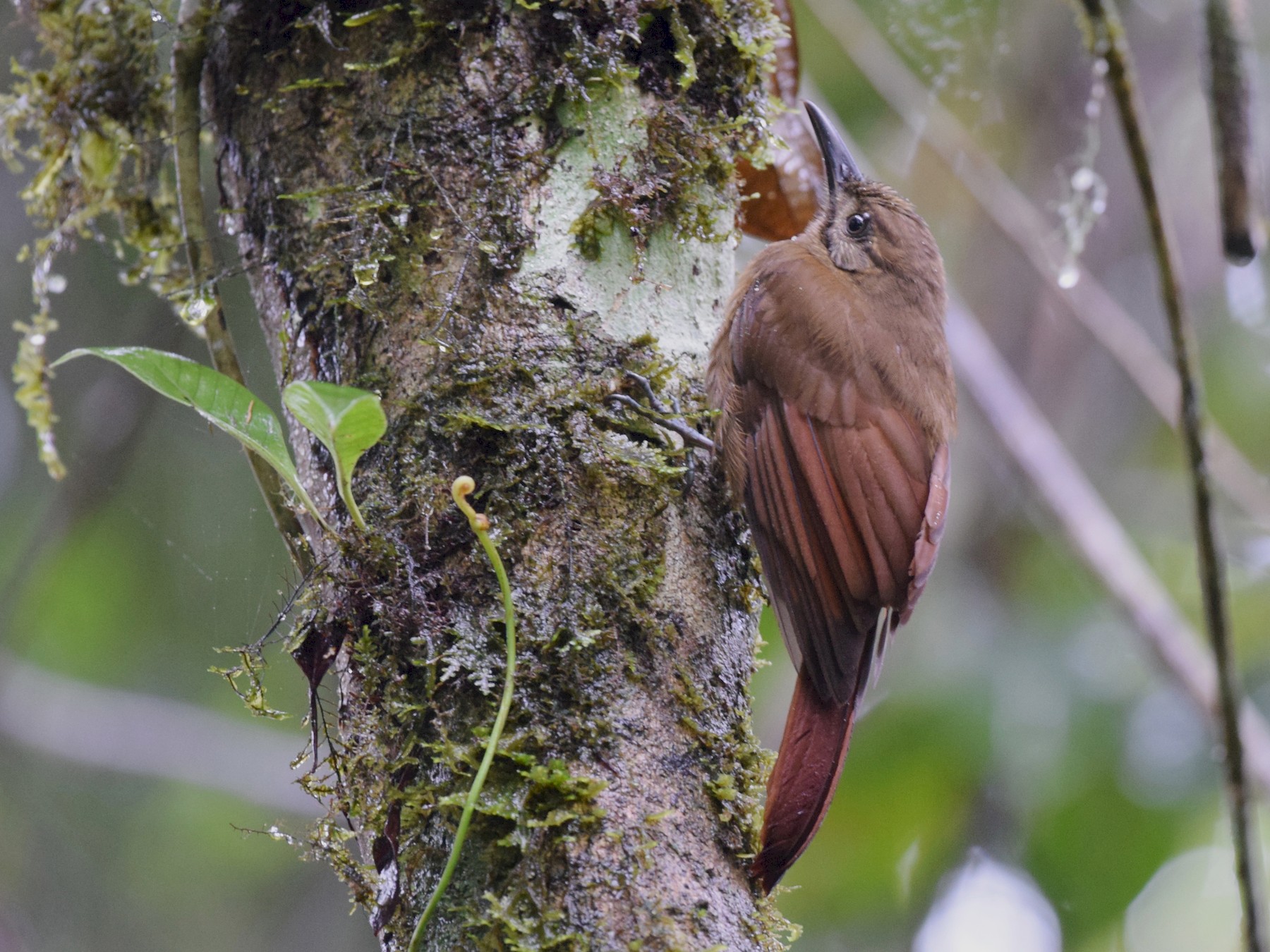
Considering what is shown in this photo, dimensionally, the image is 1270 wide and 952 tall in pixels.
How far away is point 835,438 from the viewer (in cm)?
214

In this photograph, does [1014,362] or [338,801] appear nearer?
[338,801]

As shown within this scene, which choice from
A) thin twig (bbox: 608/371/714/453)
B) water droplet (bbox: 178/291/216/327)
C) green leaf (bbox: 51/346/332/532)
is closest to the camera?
green leaf (bbox: 51/346/332/532)

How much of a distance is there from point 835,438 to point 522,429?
2.71 ft

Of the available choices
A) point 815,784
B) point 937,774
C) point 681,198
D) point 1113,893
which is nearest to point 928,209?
point 937,774

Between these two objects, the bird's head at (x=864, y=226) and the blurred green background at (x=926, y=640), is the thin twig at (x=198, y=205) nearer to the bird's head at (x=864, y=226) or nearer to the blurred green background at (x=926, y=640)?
the blurred green background at (x=926, y=640)

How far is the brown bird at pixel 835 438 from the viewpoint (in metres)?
1.82

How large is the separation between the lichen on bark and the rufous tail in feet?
0.13

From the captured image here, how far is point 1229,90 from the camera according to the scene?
1.35 meters

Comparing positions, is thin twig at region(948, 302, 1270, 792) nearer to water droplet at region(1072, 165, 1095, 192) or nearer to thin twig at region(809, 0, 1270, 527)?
thin twig at region(809, 0, 1270, 527)

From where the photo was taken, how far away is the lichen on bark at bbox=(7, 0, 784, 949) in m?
1.30

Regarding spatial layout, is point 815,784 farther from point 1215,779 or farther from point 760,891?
point 1215,779

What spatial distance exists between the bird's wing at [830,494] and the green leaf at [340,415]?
2.41ft

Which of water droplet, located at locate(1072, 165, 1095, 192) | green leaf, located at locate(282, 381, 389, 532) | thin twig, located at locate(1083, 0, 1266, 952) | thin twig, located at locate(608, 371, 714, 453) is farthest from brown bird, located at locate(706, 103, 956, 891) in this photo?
→ green leaf, located at locate(282, 381, 389, 532)

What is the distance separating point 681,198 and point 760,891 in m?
0.97
